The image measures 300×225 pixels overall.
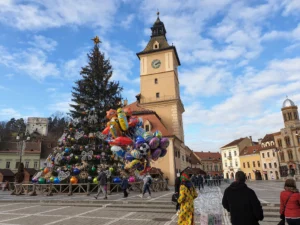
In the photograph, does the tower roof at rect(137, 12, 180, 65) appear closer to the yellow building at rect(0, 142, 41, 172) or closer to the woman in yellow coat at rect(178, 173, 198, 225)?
the yellow building at rect(0, 142, 41, 172)

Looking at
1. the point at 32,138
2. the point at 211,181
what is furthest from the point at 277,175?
the point at 32,138

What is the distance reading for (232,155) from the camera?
7538 centimetres

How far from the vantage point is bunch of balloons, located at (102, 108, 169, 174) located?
43.8ft

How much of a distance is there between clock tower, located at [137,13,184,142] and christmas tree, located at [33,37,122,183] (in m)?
17.0

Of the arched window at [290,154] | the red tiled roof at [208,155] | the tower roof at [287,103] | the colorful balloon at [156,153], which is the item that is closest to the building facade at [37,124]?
the red tiled roof at [208,155]

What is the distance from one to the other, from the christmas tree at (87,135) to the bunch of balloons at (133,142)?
385cm

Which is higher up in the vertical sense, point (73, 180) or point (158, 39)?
point (158, 39)

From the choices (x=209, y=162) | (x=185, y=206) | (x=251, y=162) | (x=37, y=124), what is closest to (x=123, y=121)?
(x=185, y=206)

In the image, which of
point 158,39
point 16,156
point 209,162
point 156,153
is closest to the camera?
point 156,153

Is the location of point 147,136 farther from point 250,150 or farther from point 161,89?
point 250,150

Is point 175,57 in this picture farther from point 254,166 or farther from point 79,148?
point 254,166

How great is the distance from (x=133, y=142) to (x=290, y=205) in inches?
406

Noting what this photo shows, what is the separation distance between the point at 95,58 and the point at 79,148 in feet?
31.4

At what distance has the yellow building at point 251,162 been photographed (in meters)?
64.5
